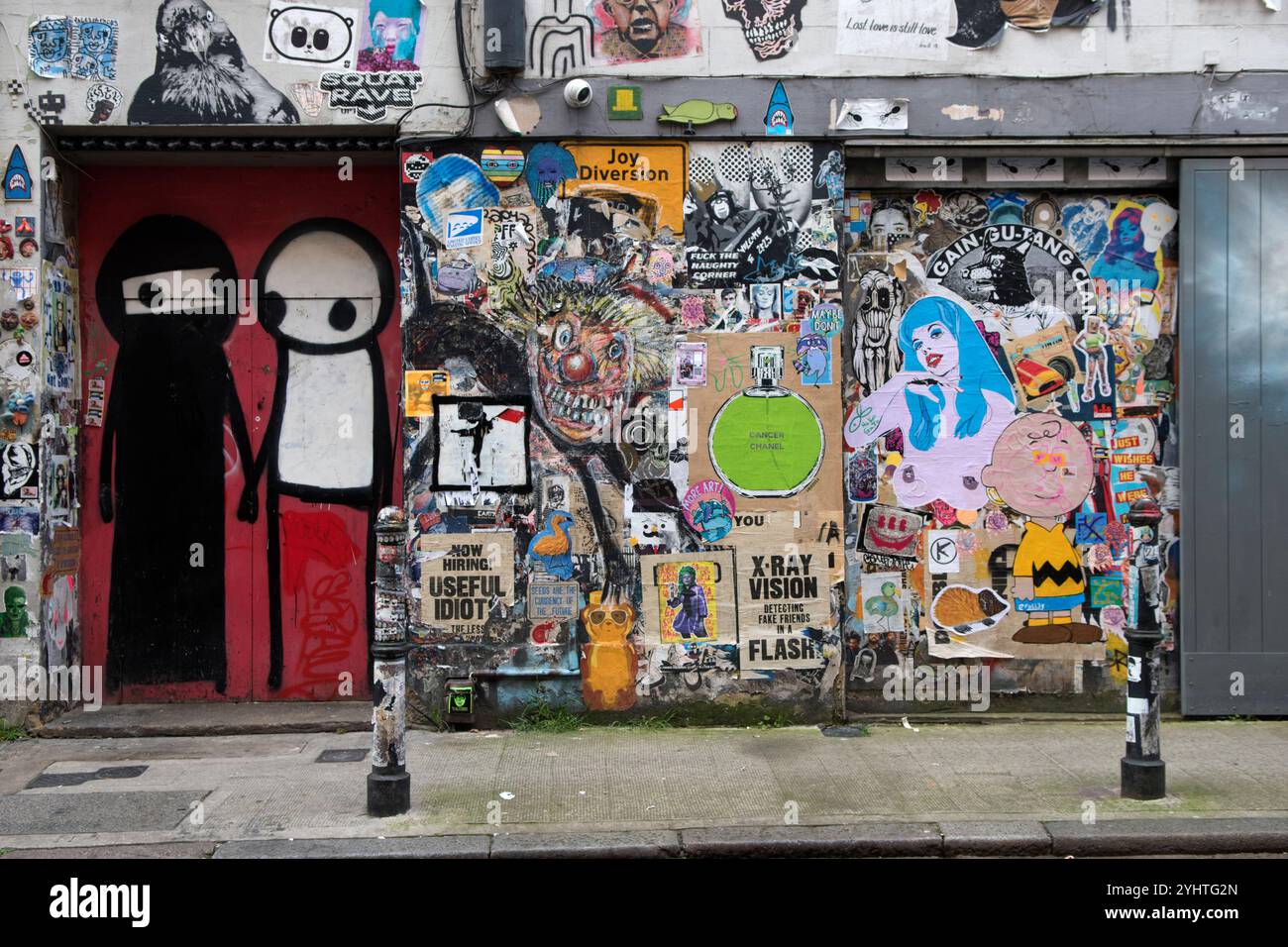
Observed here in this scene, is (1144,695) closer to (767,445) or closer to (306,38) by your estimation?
(767,445)

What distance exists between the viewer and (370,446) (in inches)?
358

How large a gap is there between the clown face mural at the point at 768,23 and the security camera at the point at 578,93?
1133 millimetres

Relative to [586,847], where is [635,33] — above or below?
above

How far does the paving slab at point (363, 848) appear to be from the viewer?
235 inches

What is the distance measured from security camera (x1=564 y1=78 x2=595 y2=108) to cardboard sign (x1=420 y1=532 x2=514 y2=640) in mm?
3048

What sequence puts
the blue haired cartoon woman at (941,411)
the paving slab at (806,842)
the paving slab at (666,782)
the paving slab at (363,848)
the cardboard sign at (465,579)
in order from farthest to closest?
the blue haired cartoon woman at (941,411) → the cardboard sign at (465,579) → the paving slab at (666,782) → the paving slab at (806,842) → the paving slab at (363,848)

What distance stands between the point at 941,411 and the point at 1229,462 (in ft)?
6.82

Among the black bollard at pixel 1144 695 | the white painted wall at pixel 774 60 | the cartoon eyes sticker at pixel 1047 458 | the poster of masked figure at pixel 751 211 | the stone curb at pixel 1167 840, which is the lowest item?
the stone curb at pixel 1167 840

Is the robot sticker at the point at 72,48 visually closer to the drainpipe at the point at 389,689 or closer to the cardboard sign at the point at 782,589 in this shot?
the drainpipe at the point at 389,689

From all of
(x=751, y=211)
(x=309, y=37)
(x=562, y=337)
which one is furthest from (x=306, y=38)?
(x=751, y=211)

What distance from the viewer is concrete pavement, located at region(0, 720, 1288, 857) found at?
6141 mm

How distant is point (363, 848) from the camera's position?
6.02 m

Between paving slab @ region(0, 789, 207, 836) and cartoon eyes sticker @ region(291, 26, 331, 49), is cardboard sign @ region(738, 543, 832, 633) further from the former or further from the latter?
cartoon eyes sticker @ region(291, 26, 331, 49)

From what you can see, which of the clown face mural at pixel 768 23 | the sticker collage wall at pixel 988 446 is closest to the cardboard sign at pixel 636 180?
the clown face mural at pixel 768 23
